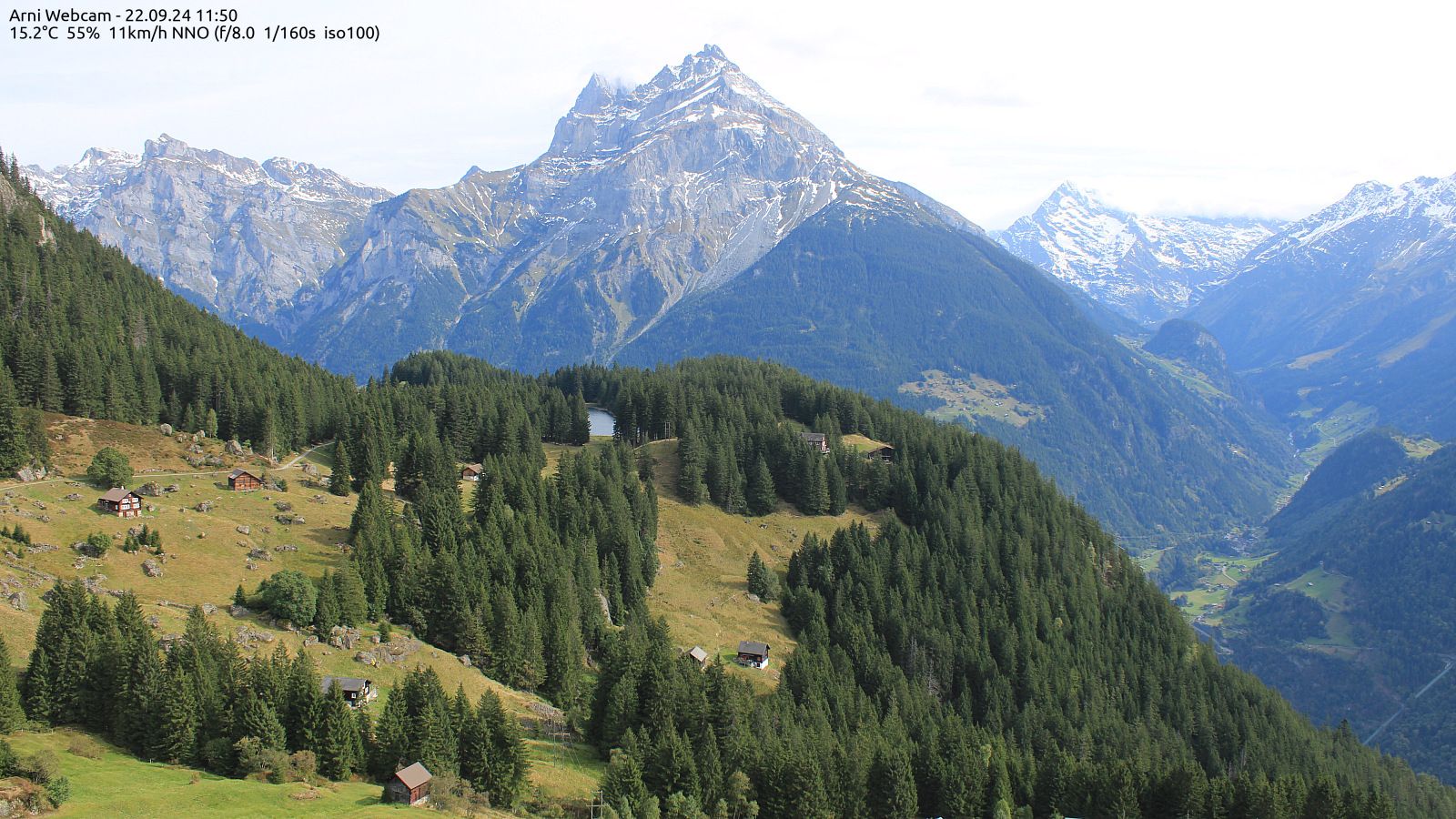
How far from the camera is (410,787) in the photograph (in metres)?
67.9

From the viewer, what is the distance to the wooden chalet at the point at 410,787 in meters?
67.9

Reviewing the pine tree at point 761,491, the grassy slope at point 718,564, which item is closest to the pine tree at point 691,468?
the grassy slope at point 718,564

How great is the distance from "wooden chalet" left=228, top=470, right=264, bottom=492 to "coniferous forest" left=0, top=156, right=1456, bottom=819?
11.5 meters

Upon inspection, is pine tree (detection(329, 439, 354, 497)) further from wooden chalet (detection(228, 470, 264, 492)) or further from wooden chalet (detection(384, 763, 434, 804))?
wooden chalet (detection(384, 763, 434, 804))

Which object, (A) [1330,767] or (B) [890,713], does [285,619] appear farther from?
(A) [1330,767]

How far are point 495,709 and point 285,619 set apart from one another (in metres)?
24.6

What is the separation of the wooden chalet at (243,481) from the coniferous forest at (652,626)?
11.5 meters

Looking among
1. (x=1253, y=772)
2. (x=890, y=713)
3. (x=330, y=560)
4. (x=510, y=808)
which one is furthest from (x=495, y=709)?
(x=1253, y=772)

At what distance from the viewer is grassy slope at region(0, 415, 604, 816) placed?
78750 millimetres

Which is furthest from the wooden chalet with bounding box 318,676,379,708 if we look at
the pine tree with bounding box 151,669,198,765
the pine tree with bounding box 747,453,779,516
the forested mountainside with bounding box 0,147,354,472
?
the pine tree with bounding box 747,453,779,516

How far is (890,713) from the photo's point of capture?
114 meters

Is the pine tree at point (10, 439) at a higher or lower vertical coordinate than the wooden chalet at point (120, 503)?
higher

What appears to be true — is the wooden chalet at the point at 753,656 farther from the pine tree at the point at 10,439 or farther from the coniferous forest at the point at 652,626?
the pine tree at the point at 10,439

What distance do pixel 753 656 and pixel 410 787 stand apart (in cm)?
5725
